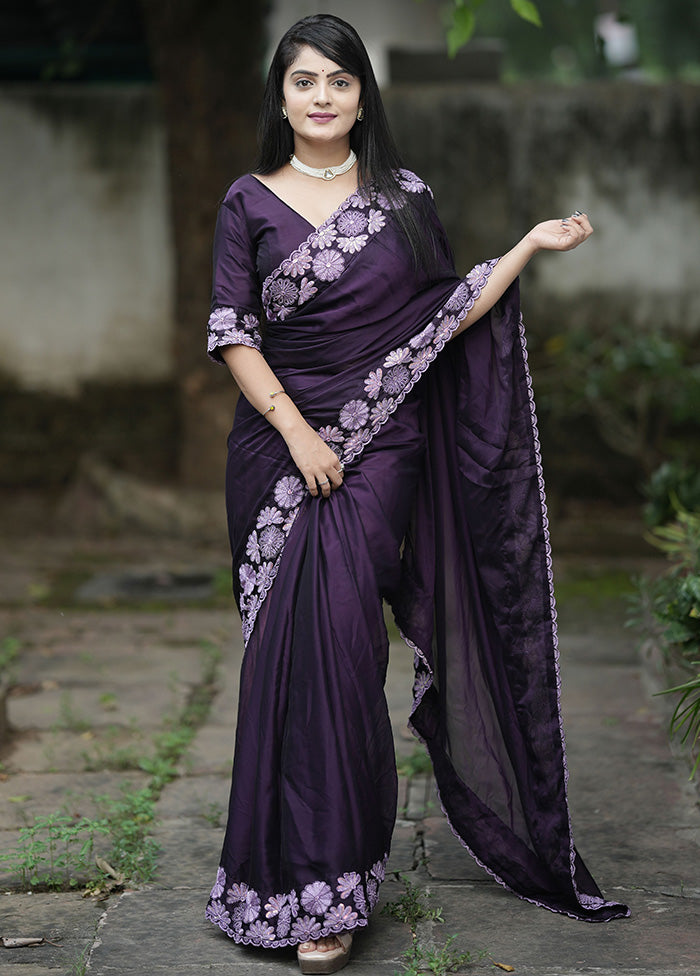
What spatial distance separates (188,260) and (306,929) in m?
4.74

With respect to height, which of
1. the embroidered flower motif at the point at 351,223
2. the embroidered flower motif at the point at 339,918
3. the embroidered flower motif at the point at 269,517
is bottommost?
the embroidered flower motif at the point at 339,918

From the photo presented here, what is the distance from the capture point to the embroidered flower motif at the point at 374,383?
8.82 feet

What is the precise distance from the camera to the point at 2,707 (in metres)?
3.92

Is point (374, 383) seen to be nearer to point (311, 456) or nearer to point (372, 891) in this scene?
point (311, 456)

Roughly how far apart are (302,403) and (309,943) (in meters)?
1.07

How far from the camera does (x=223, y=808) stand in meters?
3.38

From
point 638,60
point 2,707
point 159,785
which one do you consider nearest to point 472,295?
point 159,785

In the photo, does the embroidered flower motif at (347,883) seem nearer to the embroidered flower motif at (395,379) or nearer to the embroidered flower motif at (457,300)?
the embroidered flower motif at (395,379)

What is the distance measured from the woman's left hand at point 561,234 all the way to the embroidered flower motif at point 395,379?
1.22 ft

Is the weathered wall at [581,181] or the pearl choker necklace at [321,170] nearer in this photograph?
the pearl choker necklace at [321,170]

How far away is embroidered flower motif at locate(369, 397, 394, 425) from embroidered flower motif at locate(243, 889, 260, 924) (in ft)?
3.20

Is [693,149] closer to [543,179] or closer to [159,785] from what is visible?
[543,179]

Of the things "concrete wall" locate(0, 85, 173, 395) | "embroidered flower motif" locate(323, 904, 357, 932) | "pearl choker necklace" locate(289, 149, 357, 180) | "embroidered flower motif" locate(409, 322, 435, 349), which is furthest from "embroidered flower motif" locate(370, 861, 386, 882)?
"concrete wall" locate(0, 85, 173, 395)

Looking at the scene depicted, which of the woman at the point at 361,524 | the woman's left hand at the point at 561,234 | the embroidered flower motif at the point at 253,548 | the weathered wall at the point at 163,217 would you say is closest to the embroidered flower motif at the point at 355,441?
the woman at the point at 361,524
